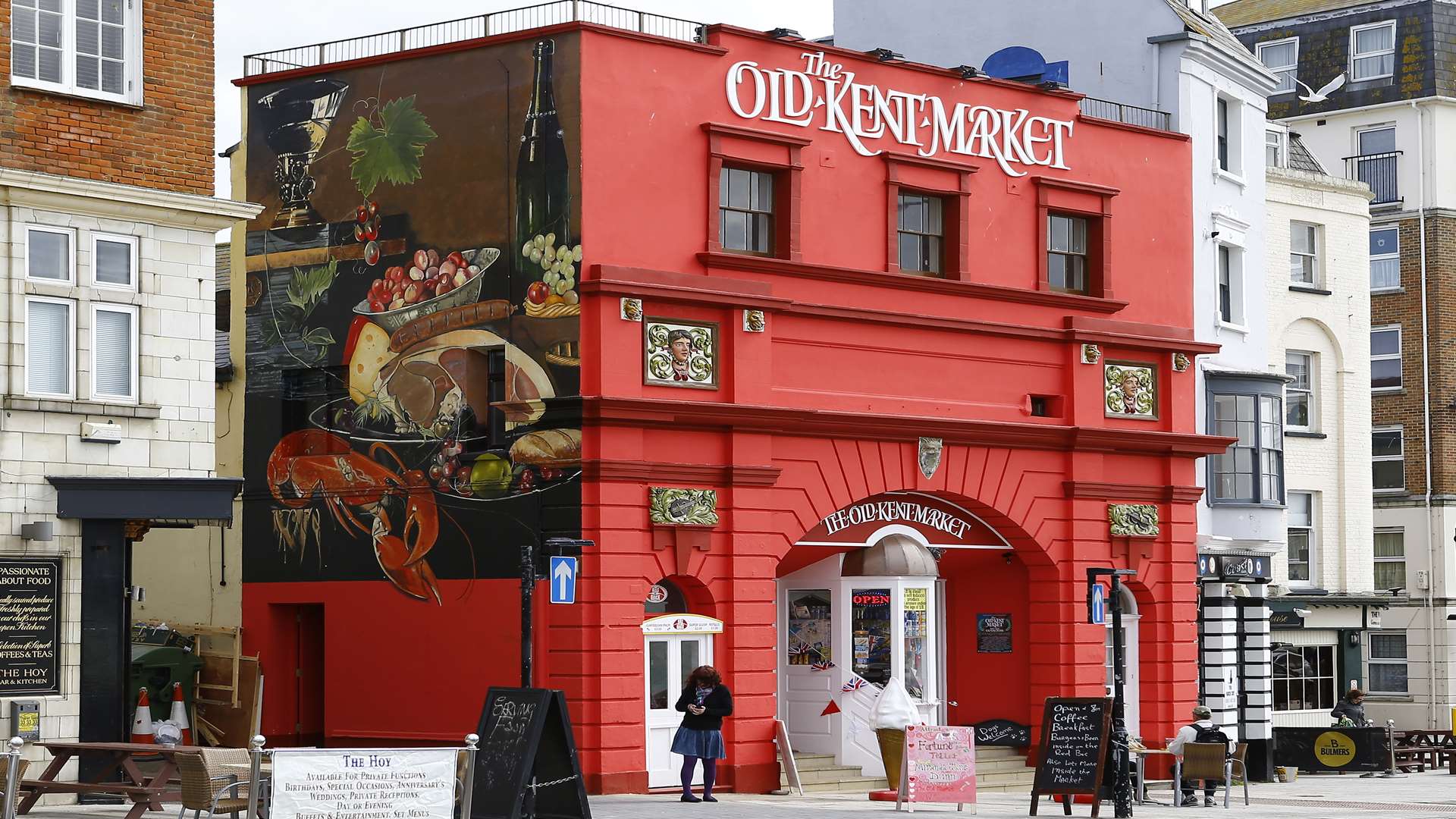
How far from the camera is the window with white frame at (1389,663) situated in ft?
170

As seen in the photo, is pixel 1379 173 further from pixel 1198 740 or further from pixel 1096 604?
pixel 1096 604

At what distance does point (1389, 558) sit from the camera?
52.6 metres

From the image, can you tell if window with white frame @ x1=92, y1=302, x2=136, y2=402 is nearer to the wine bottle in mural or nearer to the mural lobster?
the wine bottle in mural

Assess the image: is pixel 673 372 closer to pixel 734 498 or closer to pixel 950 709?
pixel 734 498

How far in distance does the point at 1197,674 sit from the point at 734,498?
10.7 metres

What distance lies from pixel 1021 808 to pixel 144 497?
38.8 feet

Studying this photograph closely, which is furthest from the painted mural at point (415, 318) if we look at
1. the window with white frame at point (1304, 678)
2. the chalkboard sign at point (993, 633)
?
the window with white frame at point (1304, 678)

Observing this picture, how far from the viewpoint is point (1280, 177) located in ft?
155

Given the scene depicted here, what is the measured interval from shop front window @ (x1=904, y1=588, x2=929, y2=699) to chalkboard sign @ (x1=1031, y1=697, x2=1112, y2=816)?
5459mm

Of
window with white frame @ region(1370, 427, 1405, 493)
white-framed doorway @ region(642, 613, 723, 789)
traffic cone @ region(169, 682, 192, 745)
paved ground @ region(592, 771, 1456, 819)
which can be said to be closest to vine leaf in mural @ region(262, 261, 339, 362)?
traffic cone @ region(169, 682, 192, 745)

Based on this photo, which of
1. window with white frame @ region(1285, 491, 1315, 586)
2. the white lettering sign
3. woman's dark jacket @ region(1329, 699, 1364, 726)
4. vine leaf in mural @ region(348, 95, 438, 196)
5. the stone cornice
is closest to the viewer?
the stone cornice

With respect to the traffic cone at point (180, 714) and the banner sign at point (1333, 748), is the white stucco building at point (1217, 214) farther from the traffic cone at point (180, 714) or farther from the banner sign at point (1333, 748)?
the traffic cone at point (180, 714)

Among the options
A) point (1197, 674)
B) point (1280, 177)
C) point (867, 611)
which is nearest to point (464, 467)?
point (867, 611)

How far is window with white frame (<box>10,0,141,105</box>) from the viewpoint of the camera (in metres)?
24.1
